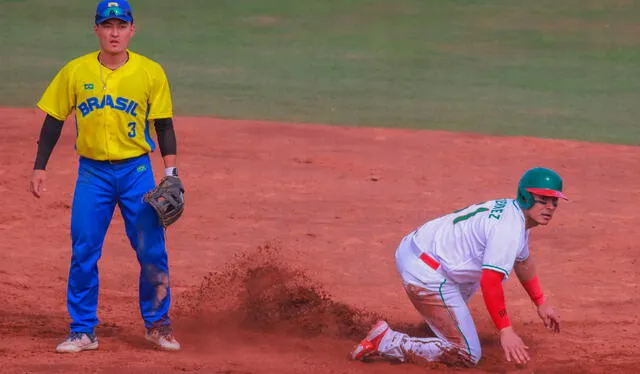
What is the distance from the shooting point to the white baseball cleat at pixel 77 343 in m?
7.06

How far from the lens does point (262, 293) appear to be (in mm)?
8281

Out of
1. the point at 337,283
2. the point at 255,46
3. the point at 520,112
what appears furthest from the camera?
the point at 255,46

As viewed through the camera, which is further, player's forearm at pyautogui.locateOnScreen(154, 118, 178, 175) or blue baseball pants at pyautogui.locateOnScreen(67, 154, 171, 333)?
player's forearm at pyautogui.locateOnScreen(154, 118, 178, 175)

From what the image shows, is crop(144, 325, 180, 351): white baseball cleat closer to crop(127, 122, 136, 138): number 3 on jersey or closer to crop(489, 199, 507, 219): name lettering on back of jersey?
crop(127, 122, 136, 138): number 3 on jersey

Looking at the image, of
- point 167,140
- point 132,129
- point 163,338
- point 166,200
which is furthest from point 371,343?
point 132,129

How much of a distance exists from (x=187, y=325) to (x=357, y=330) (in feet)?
3.79

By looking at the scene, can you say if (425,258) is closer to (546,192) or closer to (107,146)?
(546,192)

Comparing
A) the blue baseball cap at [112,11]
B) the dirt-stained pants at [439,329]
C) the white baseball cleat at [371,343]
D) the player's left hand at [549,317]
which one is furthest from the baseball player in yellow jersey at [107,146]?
the player's left hand at [549,317]

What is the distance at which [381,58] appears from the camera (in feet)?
73.9

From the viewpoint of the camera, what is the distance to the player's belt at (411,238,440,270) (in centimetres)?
712

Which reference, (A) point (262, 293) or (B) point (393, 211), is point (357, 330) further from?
(B) point (393, 211)

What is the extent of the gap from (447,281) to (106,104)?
90.6 inches

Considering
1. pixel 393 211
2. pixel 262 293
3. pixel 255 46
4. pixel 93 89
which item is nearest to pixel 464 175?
pixel 393 211

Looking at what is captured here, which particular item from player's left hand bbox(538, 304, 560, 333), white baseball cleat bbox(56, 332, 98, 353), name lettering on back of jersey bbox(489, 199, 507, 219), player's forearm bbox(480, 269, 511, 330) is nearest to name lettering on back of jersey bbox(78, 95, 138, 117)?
white baseball cleat bbox(56, 332, 98, 353)
